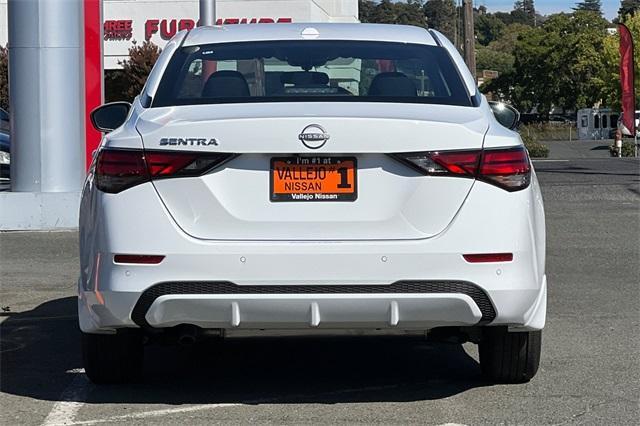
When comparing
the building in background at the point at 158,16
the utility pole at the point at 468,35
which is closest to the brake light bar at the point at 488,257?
the utility pole at the point at 468,35

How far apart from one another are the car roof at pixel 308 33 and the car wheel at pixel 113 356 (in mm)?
1543

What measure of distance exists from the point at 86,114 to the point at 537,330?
10.1 metres

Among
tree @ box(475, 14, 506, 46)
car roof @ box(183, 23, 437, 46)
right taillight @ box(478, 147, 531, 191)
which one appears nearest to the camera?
right taillight @ box(478, 147, 531, 191)

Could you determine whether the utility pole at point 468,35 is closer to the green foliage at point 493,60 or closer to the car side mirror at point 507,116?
the car side mirror at point 507,116

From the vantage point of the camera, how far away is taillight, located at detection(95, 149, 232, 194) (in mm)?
5133

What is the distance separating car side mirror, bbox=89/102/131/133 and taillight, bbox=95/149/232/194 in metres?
1.16

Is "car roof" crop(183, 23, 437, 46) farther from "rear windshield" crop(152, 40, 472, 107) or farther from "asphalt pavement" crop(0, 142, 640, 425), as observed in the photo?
"asphalt pavement" crop(0, 142, 640, 425)

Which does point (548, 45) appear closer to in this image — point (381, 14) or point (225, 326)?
point (381, 14)

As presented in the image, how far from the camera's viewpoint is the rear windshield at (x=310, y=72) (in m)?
5.84

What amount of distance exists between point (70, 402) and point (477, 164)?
2.19 metres

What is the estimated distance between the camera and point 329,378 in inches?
252

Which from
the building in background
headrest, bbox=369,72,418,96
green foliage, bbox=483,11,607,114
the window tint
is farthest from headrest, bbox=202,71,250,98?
green foliage, bbox=483,11,607,114

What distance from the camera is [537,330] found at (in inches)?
220

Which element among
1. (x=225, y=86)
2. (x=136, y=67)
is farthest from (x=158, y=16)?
(x=225, y=86)
